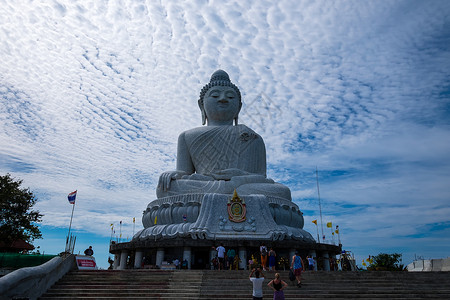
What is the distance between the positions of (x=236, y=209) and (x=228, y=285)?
6611mm

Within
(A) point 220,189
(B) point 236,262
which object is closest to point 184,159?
(A) point 220,189

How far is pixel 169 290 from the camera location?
870cm

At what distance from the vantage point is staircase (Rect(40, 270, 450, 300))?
8.44m

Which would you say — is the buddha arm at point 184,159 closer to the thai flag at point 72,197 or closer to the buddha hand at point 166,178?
the buddha hand at point 166,178

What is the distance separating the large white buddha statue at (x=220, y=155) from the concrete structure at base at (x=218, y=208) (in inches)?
1.9

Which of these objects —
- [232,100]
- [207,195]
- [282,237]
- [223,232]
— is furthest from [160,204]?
[232,100]

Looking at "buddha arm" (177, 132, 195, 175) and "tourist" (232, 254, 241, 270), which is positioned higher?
"buddha arm" (177, 132, 195, 175)

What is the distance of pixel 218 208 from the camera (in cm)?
1548

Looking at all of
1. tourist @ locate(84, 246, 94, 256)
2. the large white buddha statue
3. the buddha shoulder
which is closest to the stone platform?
the large white buddha statue

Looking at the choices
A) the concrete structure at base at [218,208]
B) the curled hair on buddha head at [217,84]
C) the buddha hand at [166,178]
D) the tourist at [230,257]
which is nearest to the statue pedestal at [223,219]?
the concrete structure at base at [218,208]

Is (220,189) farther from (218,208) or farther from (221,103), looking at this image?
(221,103)

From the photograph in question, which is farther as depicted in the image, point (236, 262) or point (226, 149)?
point (226, 149)

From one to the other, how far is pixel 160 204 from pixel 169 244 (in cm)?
345

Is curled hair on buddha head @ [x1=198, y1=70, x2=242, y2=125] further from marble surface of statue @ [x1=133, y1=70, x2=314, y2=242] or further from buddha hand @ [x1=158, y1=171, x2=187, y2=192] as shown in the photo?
buddha hand @ [x1=158, y1=171, x2=187, y2=192]
